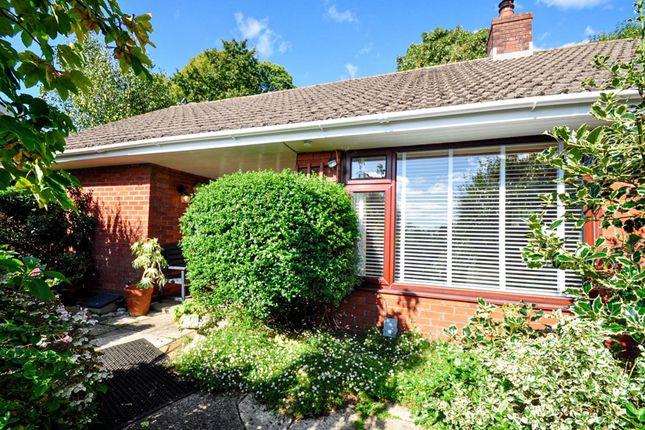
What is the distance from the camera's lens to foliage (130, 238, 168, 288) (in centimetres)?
556

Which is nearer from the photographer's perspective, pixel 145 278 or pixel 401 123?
pixel 401 123

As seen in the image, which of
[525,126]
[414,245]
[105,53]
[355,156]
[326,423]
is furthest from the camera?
[105,53]

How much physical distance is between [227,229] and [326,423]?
101 inches

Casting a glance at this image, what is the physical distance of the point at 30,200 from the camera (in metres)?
6.01

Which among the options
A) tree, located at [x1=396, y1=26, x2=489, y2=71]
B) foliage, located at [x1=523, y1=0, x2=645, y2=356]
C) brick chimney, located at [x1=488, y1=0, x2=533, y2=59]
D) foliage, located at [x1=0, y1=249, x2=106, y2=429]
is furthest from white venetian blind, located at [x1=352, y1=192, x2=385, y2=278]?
tree, located at [x1=396, y1=26, x2=489, y2=71]

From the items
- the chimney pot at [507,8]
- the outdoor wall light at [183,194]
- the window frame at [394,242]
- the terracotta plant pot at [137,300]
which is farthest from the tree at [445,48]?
the terracotta plant pot at [137,300]

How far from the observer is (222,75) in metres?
25.3

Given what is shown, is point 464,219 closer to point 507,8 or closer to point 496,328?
point 496,328

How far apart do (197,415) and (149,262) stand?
12.1 feet

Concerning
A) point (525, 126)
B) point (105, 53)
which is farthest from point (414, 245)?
point (105, 53)

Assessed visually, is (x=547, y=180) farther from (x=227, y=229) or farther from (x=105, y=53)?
(x=105, y=53)

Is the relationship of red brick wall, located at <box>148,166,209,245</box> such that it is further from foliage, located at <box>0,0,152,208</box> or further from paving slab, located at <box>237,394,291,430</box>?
foliage, located at <box>0,0,152,208</box>

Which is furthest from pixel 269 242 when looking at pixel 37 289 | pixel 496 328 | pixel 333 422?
pixel 496 328

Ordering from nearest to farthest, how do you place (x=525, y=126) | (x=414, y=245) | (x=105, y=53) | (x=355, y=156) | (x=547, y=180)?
(x=525, y=126)
(x=547, y=180)
(x=414, y=245)
(x=355, y=156)
(x=105, y=53)
